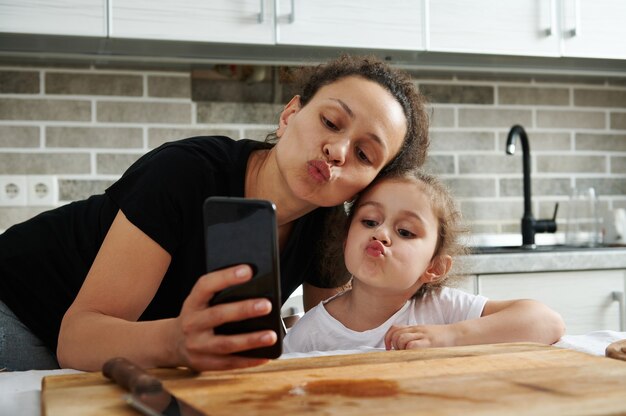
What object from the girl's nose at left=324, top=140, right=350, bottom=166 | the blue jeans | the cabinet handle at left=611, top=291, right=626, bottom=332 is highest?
the girl's nose at left=324, top=140, right=350, bottom=166

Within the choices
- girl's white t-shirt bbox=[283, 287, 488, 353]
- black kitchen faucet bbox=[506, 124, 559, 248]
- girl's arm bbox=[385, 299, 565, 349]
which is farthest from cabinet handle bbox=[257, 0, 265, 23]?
girl's arm bbox=[385, 299, 565, 349]

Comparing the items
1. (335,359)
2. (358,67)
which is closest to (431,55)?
(358,67)

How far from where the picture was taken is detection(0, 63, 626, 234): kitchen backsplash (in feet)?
8.65

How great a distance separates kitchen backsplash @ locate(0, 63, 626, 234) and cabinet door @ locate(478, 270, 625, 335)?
0.57m

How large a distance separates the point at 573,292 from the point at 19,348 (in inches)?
67.2

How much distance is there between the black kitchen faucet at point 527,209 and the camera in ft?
9.22

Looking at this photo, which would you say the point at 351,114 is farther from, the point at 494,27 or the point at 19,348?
the point at 494,27

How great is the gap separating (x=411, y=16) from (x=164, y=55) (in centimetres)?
80

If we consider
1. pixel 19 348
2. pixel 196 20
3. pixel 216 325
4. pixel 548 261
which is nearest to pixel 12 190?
pixel 196 20

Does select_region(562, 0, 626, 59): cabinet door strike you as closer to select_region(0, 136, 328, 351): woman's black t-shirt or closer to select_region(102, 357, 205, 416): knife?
select_region(0, 136, 328, 351): woman's black t-shirt

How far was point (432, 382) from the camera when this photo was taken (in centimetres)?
80

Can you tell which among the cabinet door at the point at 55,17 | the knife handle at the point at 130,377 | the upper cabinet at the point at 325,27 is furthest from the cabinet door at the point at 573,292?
the knife handle at the point at 130,377

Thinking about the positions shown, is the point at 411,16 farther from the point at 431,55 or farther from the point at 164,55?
the point at 164,55

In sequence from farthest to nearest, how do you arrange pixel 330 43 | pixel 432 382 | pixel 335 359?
pixel 330 43 → pixel 335 359 → pixel 432 382
